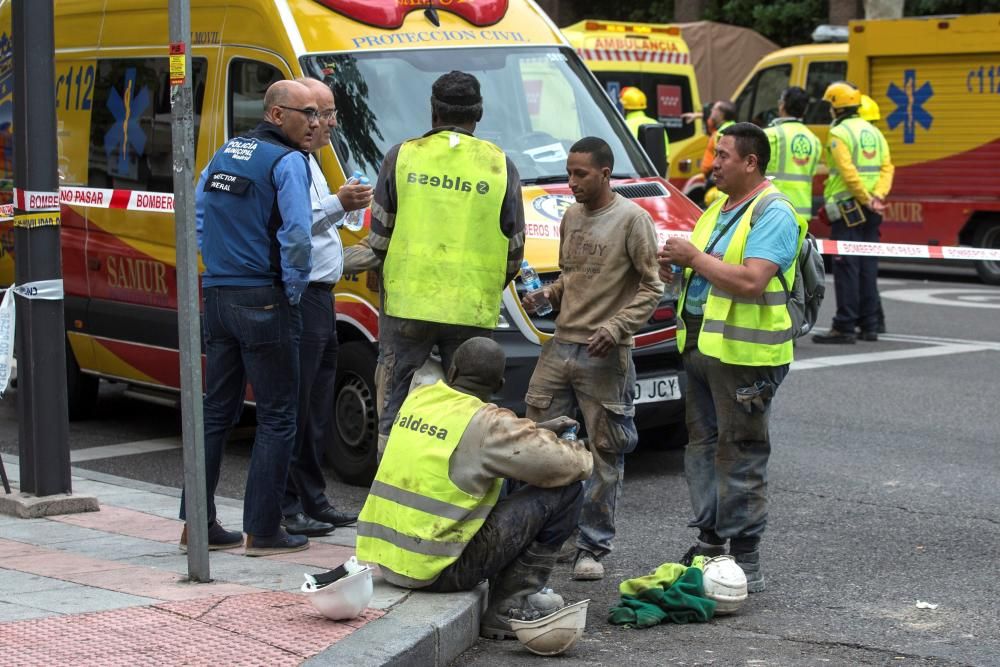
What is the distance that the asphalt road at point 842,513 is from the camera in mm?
5477

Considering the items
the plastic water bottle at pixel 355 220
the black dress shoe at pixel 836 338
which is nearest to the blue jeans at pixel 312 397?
the plastic water bottle at pixel 355 220

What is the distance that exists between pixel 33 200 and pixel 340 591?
279 centimetres

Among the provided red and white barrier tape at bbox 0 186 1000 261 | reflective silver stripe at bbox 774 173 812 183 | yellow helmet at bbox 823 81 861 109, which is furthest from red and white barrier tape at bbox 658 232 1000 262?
yellow helmet at bbox 823 81 861 109

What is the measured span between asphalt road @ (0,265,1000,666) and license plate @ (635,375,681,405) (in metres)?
0.47

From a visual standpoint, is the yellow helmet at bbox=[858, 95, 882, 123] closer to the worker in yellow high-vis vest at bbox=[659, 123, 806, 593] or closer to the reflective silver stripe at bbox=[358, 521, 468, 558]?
the worker in yellow high-vis vest at bbox=[659, 123, 806, 593]

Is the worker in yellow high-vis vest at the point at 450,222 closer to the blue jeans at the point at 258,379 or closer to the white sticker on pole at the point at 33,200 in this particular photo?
the blue jeans at the point at 258,379

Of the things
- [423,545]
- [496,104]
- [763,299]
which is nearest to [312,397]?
[423,545]

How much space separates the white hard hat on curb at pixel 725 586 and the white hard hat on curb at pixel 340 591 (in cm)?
135

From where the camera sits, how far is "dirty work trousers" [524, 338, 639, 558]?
21.0 ft

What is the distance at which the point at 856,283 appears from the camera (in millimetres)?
13242

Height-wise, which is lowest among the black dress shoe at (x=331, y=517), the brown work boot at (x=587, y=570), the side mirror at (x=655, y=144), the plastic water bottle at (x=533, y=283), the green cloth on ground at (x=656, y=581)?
the brown work boot at (x=587, y=570)

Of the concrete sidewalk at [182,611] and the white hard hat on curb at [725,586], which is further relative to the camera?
the white hard hat on curb at [725,586]

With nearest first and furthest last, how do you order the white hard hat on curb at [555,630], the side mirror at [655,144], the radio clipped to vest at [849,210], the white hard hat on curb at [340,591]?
the white hard hat on curb at [340,591] < the white hard hat on curb at [555,630] < the side mirror at [655,144] < the radio clipped to vest at [849,210]

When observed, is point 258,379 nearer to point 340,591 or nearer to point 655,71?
point 340,591
